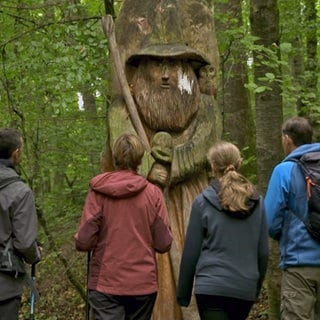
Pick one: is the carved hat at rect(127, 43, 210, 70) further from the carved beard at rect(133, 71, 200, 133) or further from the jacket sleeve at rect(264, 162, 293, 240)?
the jacket sleeve at rect(264, 162, 293, 240)

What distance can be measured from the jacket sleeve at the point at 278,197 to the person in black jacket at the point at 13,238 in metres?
1.88

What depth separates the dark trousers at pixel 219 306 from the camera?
400 centimetres

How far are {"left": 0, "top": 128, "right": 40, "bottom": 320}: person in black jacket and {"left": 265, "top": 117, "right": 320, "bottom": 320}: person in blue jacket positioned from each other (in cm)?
190

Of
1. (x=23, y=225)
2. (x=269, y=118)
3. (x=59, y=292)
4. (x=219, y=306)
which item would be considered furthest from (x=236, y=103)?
(x=219, y=306)

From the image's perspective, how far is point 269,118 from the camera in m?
7.74

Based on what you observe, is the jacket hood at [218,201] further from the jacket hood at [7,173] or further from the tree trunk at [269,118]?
the tree trunk at [269,118]

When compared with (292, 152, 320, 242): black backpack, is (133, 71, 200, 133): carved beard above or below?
above

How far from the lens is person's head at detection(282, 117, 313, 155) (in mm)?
5047

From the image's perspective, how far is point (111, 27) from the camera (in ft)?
18.7

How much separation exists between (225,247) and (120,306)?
2.99 feet

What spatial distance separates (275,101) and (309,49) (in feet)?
16.5

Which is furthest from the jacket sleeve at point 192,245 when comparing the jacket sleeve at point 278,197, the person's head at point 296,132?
the person's head at point 296,132

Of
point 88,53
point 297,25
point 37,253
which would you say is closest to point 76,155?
point 88,53

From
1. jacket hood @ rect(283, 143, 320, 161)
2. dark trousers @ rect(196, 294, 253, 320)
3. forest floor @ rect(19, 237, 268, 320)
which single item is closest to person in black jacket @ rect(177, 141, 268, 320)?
dark trousers @ rect(196, 294, 253, 320)
